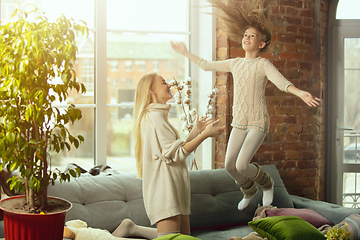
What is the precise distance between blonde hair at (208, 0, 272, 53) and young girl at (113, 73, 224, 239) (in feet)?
1.61

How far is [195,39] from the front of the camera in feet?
Result: 11.0

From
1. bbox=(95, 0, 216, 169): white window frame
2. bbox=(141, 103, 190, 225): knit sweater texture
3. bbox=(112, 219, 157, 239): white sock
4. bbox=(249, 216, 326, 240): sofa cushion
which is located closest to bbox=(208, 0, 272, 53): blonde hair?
bbox=(141, 103, 190, 225): knit sweater texture

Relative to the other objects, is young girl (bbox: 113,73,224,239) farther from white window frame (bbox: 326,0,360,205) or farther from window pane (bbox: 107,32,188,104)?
white window frame (bbox: 326,0,360,205)

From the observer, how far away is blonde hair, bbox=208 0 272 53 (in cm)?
196

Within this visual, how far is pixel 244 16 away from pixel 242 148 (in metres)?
0.69

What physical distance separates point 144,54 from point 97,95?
558 millimetres

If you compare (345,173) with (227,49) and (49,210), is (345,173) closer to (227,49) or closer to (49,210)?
(227,49)

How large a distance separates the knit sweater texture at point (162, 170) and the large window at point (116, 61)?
1.15m

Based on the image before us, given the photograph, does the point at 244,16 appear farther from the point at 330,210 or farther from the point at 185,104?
the point at 330,210

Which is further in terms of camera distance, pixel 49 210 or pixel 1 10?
pixel 1 10

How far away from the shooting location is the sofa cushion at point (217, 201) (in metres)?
2.58

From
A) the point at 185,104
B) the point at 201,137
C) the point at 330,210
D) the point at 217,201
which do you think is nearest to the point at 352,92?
the point at 330,210

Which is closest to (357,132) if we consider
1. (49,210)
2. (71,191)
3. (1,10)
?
(71,191)

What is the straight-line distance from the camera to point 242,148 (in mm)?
1949
